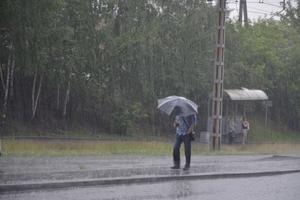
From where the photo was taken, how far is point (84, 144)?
113 feet

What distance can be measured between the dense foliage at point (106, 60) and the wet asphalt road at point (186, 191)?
83.8 feet

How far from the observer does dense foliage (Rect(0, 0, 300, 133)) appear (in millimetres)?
40500

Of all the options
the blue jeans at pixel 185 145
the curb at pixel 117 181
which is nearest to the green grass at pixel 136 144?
the blue jeans at pixel 185 145

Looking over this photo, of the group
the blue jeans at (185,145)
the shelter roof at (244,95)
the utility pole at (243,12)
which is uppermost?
the utility pole at (243,12)

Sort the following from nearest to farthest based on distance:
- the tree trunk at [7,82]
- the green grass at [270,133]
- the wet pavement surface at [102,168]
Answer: the wet pavement surface at [102,168]
the tree trunk at [7,82]
the green grass at [270,133]

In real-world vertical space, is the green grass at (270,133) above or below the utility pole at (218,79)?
below

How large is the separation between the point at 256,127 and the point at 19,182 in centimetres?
4769

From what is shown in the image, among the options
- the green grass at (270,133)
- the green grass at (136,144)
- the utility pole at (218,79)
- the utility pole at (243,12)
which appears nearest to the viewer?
the green grass at (136,144)

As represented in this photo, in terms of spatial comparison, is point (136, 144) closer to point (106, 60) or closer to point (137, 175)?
point (106, 60)

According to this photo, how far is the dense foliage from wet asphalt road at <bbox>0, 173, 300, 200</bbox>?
25.5m

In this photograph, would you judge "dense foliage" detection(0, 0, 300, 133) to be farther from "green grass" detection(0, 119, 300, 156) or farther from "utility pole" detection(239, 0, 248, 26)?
"utility pole" detection(239, 0, 248, 26)

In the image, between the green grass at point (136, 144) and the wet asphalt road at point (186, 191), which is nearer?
the wet asphalt road at point (186, 191)

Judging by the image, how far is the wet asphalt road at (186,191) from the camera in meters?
12.2

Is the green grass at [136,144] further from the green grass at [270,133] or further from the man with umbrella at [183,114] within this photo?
the man with umbrella at [183,114]
